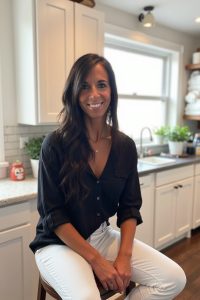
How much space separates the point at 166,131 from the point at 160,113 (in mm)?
431

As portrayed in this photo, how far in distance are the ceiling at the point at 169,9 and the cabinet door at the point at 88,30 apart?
1.62 feet

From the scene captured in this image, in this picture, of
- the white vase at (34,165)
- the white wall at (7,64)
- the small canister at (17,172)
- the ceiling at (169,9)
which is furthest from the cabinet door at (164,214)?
the ceiling at (169,9)

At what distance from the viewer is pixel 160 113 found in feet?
12.1

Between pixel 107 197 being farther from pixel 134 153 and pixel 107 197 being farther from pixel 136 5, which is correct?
pixel 136 5

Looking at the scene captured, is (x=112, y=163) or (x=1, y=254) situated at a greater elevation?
(x=112, y=163)

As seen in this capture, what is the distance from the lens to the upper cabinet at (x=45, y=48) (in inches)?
73.9

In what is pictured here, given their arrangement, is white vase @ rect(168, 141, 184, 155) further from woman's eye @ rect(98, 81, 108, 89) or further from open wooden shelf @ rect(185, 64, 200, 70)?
woman's eye @ rect(98, 81, 108, 89)

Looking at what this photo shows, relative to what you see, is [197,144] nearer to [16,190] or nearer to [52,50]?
[52,50]

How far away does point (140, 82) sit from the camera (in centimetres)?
334

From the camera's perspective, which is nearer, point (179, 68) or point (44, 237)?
point (44, 237)

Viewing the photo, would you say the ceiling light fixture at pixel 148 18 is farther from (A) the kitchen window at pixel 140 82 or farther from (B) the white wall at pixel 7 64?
(B) the white wall at pixel 7 64

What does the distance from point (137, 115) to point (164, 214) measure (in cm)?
125

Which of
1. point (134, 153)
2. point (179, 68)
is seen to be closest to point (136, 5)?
point (179, 68)

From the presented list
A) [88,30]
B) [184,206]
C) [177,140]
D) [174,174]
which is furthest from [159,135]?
[88,30]
